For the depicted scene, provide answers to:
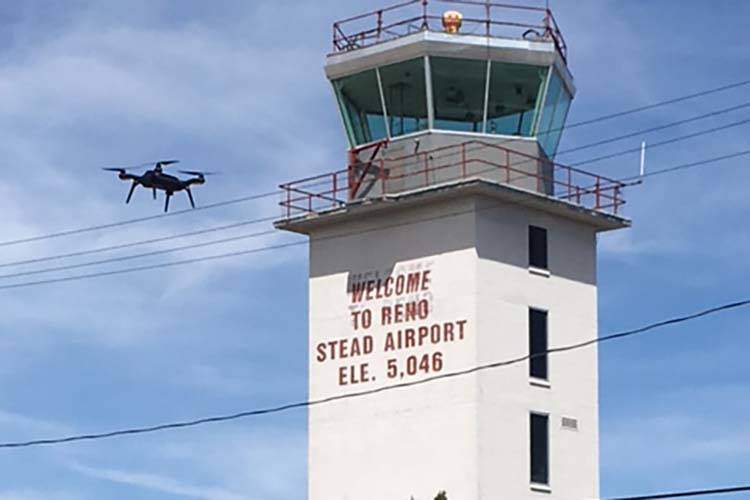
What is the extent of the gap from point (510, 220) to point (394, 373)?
17.2 ft

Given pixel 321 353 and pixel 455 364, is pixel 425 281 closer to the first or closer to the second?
pixel 455 364

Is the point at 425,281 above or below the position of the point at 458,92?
below

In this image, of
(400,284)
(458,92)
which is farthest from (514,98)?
(400,284)

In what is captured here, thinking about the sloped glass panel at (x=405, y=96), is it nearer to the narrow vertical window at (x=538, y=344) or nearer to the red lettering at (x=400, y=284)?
the red lettering at (x=400, y=284)

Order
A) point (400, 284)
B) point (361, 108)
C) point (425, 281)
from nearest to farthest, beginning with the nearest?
point (425, 281) < point (400, 284) < point (361, 108)

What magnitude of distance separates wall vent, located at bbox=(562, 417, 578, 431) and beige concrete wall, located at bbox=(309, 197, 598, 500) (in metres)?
0.20

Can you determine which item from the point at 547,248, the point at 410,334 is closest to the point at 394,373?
the point at 410,334

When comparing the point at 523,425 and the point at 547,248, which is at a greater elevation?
the point at 547,248

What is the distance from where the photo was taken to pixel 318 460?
73.5 m

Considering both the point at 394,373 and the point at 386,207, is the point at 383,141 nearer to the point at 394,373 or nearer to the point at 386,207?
the point at 386,207

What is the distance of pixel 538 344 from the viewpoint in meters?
72.5

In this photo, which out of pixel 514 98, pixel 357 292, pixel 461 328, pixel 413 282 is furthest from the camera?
pixel 357 292

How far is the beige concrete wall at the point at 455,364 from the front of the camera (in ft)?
232

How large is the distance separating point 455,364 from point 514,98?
798 cm
